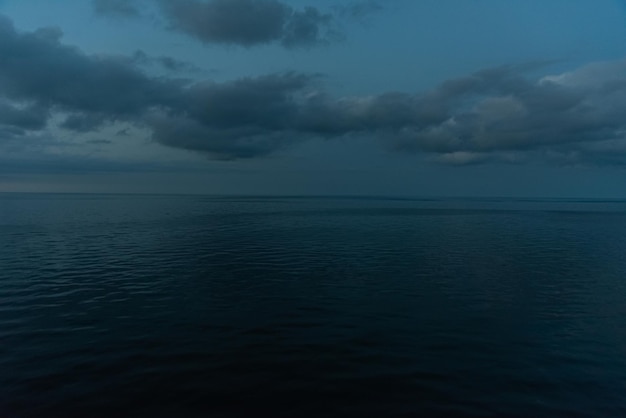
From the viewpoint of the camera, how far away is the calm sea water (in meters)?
14.9

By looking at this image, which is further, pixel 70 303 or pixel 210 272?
pixel 210 272

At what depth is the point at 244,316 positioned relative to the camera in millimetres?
24641

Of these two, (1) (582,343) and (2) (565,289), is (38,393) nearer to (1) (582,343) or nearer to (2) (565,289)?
(1) (582,343)

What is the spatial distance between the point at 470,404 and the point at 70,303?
25.6 meters

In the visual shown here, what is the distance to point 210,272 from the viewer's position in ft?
123

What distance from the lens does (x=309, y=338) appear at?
68.9 feet

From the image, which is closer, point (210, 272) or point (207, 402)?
point (207, 402)

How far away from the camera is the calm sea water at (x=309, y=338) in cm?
1492

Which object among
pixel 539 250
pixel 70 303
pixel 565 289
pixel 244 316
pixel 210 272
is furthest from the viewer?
pixel 539 250

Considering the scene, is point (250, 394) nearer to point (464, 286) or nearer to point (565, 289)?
point (464, 286)

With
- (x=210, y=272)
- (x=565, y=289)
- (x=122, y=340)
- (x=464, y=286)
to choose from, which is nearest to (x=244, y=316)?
(x=122, y=340)

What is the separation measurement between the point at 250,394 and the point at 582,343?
17.6 m

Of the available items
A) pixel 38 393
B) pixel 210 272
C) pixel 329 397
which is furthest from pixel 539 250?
pixel 38 393

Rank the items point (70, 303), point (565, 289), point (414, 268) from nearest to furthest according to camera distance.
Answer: point (70, 303)
point (565, 289)
point (414, 268)
